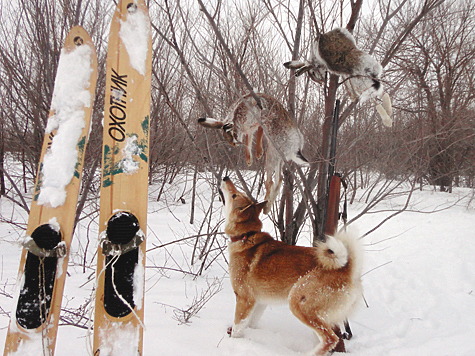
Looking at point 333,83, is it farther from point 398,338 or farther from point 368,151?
point 398,338

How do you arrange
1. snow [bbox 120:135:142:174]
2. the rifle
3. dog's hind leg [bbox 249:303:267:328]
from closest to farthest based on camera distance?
snow [bbox 120:135:142:174]
the rifle
dog's hind leg [bbox 249:303:267:328]

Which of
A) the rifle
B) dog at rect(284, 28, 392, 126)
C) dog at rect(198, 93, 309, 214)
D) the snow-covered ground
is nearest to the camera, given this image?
dog at rect(198, 93, 309, 214)

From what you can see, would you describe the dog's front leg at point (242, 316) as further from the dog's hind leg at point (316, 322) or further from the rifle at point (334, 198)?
the rifle at point (334, 198)

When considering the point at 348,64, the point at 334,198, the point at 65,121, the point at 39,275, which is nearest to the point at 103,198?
the point at 39,275

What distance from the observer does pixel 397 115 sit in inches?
147

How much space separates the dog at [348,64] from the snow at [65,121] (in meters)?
1.54

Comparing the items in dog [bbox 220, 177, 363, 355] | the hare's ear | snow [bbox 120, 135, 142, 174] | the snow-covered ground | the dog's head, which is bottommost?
the snow-covered ground

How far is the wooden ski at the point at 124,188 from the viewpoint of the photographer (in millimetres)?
1626

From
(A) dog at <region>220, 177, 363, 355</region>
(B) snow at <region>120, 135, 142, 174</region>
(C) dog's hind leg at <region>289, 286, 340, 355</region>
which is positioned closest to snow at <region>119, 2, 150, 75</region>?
(B) snow at <region>120, 135, 142, 174</region>

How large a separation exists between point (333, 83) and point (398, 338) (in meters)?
2.20

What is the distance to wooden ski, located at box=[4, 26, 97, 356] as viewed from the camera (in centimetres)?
162

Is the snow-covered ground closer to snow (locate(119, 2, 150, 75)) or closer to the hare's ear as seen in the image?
the hare's ear

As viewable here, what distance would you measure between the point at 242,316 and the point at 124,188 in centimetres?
130

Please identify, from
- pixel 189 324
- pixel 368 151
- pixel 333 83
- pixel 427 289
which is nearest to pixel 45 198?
pixel 189 324
